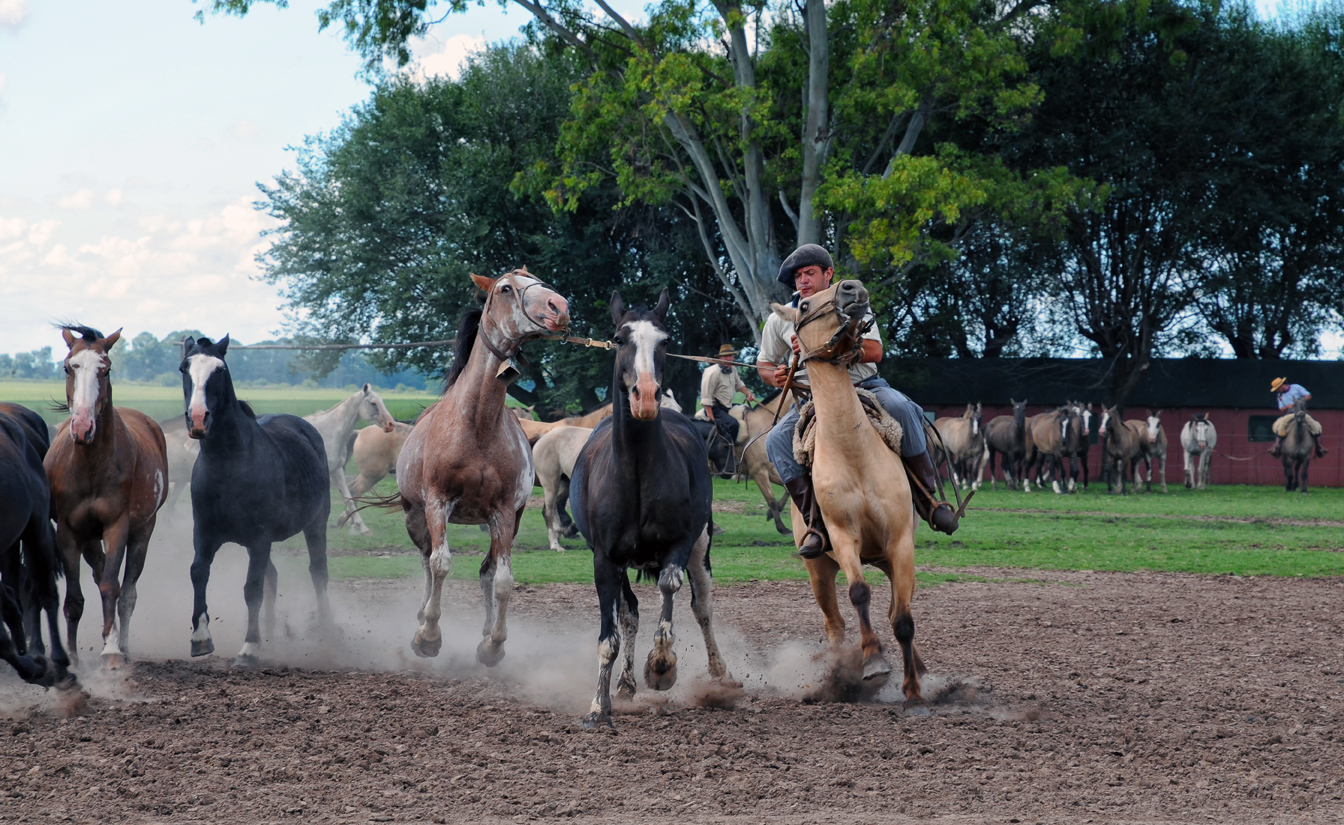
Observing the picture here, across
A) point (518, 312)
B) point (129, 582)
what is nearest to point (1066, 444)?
point (518, 312)

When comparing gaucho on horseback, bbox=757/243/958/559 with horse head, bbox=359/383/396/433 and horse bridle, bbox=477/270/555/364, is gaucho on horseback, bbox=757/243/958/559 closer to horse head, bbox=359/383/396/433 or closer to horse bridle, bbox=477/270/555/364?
horse bridle, bbox=477/270/555/364

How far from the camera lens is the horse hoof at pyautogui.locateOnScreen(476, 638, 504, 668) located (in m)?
7.56

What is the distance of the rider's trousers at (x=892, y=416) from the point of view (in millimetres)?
6793

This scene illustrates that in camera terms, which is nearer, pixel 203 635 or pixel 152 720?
pixel 152 720

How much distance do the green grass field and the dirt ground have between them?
13.2 ft

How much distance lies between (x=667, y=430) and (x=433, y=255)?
25.4 meters

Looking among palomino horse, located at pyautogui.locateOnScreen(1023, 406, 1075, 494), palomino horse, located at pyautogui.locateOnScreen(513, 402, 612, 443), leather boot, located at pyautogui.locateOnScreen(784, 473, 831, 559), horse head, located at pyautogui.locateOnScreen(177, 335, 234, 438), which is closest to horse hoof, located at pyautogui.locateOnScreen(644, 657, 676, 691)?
leather boot, located at pyautogui.locateOnScreen(784, 473, 831, 559)

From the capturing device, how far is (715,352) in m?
32.8

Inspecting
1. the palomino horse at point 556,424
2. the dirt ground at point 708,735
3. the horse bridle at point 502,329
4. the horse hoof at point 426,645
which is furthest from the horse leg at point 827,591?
the palomino horse at point 556,424

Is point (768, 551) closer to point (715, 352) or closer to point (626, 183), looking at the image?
point (626, 183)

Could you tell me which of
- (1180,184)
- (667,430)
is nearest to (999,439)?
(1180,184)

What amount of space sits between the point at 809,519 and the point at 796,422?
2.22 feet

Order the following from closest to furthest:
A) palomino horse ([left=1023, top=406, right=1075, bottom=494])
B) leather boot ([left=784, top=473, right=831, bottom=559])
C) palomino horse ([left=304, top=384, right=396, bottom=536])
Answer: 1. leather boot ([left=784, top=473, right=831, bottom=559])
2. palomino horse ([left=304, top=384, right=396, bottom=536])
3. palomino horse ([left=1023, top=406, right=1075, bottom=494])

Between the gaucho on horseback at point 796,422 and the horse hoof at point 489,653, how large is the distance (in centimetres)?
217
